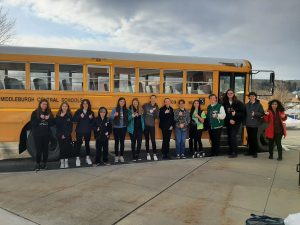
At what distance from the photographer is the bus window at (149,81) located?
9.16m

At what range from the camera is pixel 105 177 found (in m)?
7.00

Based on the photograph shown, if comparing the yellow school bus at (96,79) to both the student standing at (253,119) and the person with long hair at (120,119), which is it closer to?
the person with long hair at (120,119)

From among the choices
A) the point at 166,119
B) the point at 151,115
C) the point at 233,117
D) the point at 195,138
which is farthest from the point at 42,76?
the point at 233,117

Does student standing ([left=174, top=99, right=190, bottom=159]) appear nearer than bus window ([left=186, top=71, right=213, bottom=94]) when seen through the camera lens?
Yes

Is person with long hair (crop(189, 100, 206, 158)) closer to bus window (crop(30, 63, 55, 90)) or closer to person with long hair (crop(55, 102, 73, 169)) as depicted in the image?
person with long hair (crop(55, 102, 73, 169))

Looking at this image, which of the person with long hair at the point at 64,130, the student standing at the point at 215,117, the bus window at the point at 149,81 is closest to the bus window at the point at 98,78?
the bus window at the point at 149,81

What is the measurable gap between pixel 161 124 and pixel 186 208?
375 centimetres

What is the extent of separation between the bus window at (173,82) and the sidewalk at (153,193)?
6.94 ft

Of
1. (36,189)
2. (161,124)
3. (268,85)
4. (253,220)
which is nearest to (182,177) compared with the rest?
(161,124)

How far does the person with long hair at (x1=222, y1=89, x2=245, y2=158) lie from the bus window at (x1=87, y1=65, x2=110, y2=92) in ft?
10.4

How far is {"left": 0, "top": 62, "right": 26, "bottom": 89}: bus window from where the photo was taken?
8188 mm

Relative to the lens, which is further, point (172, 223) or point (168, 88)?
point (168, 88)

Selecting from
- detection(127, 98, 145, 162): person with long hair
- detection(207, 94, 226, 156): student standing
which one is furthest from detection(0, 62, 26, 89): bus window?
detection(207, 94, 226, 156): student standing

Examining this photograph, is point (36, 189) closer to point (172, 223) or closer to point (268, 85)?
point (172, 223)
